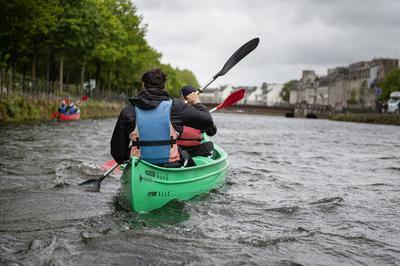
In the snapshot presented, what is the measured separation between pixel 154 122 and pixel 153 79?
576mm

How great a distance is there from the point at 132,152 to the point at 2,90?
2078cm

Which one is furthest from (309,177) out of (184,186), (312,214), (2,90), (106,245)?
(2,90)

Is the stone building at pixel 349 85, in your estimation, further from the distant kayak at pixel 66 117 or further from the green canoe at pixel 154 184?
the green canoe at pixel 154 184

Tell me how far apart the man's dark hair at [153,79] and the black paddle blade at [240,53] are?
4771 mm

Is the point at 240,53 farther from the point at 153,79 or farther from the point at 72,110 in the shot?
the point at 72,110

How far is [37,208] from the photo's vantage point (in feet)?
25.1

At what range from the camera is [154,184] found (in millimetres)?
7188

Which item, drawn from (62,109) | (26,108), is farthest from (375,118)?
(26,108)

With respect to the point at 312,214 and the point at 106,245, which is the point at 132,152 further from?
the point at 312,214

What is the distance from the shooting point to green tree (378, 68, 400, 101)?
263 ft

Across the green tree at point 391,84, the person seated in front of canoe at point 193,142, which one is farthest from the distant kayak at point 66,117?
the green tree at point 391,84

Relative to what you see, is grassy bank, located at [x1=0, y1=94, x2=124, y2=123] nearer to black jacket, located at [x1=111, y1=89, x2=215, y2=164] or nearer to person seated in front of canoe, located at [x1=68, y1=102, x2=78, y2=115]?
person seated in front of canoe, located at [x1=68, y1=102, x2=78, y2=115]

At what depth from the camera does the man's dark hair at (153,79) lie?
7.23 meters

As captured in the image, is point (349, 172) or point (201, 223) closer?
point (201, 223)
